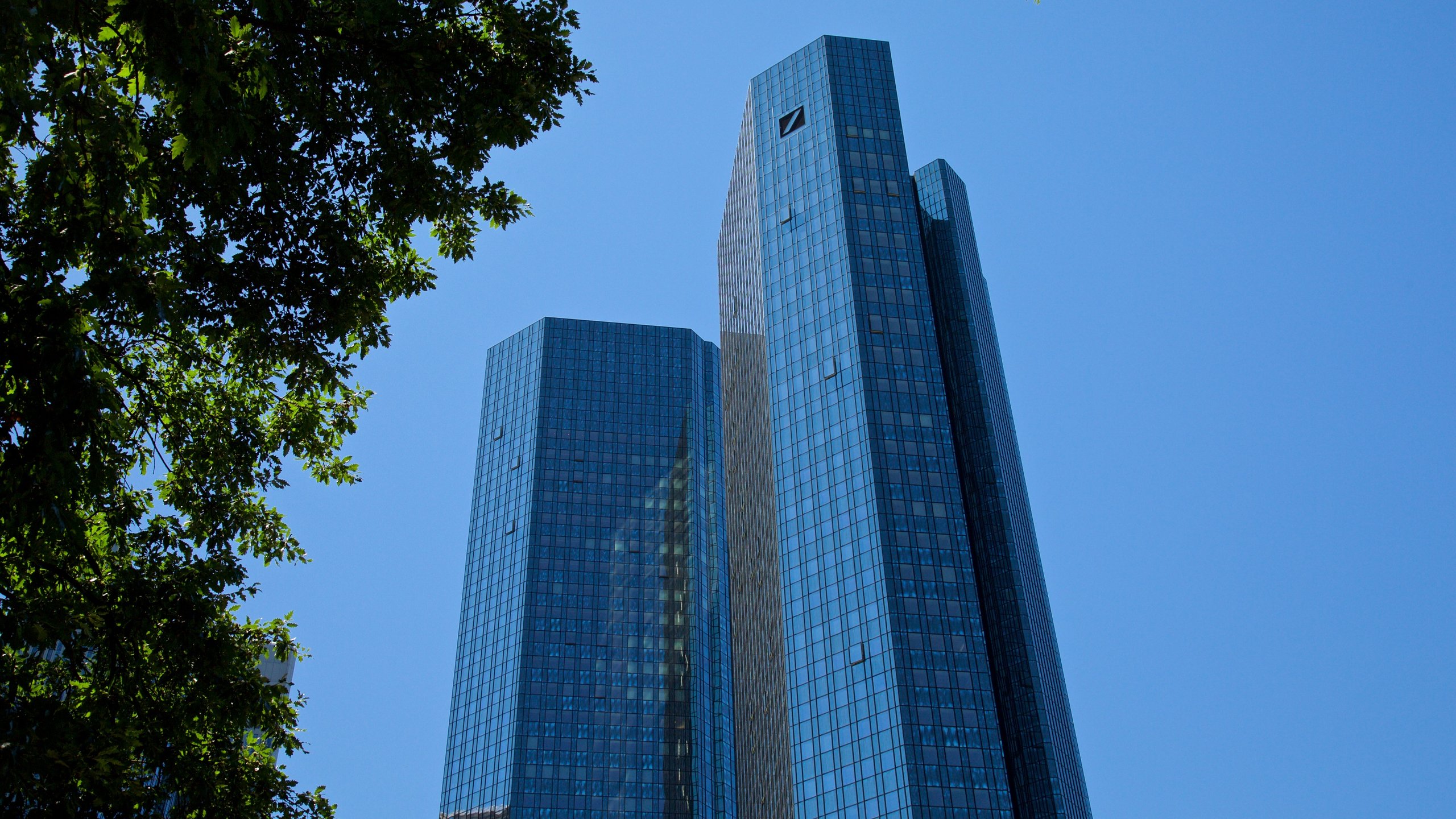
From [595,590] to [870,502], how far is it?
71.1 m

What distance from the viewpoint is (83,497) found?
50.9 feet

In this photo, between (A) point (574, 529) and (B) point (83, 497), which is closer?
(B) point (83, 497)

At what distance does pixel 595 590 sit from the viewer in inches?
6378

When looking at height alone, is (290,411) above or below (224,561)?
above

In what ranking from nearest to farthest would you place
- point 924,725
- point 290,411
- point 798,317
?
point 290,411
point 924,725
point 798,317

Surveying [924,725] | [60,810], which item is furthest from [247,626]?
[924,725]

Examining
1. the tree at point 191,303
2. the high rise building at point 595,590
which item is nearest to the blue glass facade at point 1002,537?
the high rise building at point 595,590

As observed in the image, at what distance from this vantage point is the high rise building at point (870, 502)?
9069cm

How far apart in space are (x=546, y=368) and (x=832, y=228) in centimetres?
7485

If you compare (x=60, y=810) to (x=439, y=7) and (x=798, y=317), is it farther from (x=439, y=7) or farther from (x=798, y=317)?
(x=798, y=317)

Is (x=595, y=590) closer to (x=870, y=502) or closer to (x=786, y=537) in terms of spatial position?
(x=786, y=537)

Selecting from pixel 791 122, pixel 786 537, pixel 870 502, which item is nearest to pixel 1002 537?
pixel 870 502

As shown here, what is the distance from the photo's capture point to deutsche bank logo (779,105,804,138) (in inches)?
4980

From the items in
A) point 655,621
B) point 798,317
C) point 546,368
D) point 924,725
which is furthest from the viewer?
point 546,368
